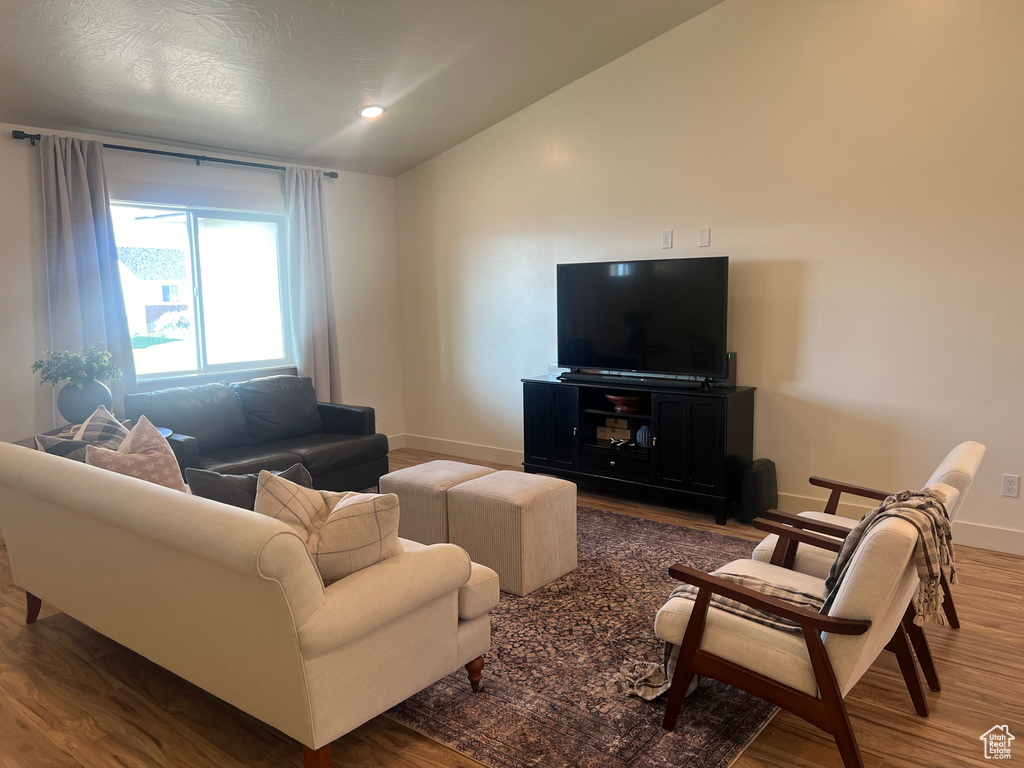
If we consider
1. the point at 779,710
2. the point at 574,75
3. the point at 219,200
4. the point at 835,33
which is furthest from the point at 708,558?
the point at 219,200

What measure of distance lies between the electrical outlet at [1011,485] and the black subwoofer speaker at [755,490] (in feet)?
3.88

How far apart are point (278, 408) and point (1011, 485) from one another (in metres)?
4.44

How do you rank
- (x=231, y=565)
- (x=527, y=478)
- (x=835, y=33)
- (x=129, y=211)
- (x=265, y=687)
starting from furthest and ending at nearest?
1. (x=129, y=211)
2. (x=835, y=33)
3. (x=527, y=478)
4. (x=265, y=687)
5. (x=231, y=565)

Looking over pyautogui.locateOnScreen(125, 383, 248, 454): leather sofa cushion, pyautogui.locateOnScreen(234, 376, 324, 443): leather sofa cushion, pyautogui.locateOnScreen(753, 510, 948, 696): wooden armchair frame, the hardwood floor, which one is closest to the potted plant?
pyautogui.locateOnScreen(125, 383, 248, 454): leather sofa cushion

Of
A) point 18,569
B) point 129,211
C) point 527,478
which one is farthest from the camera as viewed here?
point 129,211

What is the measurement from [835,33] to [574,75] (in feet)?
5.76

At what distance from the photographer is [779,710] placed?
243 cm

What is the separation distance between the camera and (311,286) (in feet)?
19.1

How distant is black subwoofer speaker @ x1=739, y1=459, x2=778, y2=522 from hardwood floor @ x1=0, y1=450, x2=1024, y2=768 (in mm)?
1384

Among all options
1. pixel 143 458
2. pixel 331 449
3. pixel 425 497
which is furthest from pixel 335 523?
pixel 331 449

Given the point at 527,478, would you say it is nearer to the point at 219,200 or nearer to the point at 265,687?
the point at 265,687

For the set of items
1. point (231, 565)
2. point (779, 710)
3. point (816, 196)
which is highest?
point (816, 196)

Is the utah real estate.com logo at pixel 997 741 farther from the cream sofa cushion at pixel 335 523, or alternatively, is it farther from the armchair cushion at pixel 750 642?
the cream sofa cushion at pixel 335 523

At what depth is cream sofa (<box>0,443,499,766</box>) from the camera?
1876 mm
